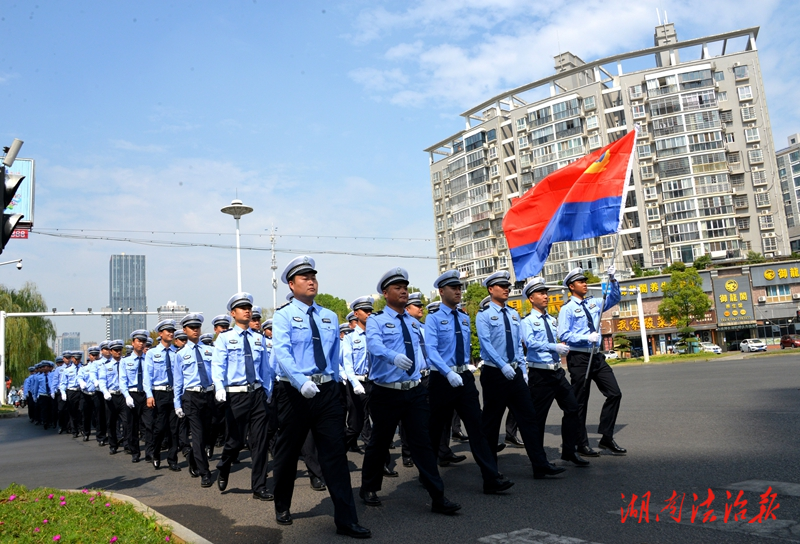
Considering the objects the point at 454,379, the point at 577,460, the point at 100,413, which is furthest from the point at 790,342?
the point at 454,379

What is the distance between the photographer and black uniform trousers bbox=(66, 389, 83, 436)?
58.3 ft

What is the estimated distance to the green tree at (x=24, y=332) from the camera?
4256cm

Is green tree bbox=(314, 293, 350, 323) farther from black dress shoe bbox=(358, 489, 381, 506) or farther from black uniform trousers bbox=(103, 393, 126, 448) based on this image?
black dress shoe bbox=(358, 489, 381, 506)

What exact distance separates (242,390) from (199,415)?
1540mm

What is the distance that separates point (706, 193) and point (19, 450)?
205ft

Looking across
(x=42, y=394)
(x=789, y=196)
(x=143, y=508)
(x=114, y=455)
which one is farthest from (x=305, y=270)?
(x=789, y=196)

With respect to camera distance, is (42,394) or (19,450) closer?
(19,450)

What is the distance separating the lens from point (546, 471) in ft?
22.2

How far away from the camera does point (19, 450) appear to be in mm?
15031

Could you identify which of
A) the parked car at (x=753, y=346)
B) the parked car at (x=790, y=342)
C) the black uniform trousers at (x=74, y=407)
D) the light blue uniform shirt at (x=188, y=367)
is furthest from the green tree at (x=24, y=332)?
the parked car at (x=790, y=342)

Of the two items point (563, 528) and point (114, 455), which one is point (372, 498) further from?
point (114, 455)

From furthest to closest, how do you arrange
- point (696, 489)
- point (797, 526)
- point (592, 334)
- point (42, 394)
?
1. point (42, 394)
2. point (592, 334)
3. point (696, 489)
4. point (797, 526)

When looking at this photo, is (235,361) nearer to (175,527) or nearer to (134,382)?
(175,527)

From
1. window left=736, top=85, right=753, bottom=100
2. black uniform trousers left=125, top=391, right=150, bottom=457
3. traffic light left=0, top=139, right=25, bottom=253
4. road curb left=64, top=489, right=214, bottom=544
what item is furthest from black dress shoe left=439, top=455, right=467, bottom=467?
window left=736, top=85, right=753, bottom=100
